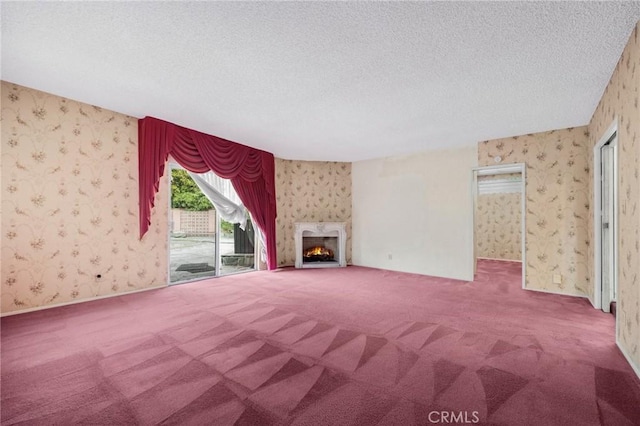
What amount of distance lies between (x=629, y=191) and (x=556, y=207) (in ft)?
7.65

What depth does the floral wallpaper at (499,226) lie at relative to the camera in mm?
7379

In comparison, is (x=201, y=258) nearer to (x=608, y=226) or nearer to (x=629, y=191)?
(x=629, y=191)

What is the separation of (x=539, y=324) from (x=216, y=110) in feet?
14.1

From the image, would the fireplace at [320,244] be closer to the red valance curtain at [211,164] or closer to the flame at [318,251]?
the flame at [318,251]

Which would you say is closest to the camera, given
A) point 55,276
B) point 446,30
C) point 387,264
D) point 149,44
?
point 446,30

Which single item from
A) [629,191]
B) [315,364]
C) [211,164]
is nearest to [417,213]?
[629,191]

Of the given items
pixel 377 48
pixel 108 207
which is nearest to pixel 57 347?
pixel 108 207

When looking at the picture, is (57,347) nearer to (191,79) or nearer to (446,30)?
(191,79)

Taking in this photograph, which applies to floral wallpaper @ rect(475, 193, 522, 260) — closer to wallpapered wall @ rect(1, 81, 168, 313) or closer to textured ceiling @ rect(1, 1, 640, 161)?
textured ceiling @ rect(1, 1, 640, 161)

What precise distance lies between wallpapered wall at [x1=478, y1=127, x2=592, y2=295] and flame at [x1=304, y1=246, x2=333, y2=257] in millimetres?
3688

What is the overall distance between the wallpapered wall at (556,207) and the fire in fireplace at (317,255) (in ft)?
12.1

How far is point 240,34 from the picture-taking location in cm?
203

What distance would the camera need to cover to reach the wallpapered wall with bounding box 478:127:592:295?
3.93 m

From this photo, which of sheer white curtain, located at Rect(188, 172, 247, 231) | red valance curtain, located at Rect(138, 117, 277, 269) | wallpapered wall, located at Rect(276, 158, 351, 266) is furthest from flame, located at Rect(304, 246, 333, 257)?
sheer white curtain, located at Rect(188, 172, 247, 231)
